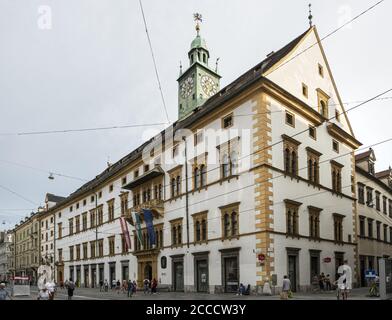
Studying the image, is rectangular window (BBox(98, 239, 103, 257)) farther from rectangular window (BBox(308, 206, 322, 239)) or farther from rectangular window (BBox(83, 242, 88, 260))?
rectangular window (BBox(308, 206, 322, 239))

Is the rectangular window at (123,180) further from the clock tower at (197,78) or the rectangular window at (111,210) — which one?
the clock tower at (197,78)

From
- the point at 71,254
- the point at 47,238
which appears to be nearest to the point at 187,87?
the point at 71,254

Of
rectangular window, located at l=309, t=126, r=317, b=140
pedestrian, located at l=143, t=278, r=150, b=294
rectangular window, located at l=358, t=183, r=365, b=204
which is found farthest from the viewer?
rectangular window, located at l=358, t=183, r=365, b=204

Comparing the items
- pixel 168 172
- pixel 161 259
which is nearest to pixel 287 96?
pixel 168 172

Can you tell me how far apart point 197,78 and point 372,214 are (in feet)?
92.7

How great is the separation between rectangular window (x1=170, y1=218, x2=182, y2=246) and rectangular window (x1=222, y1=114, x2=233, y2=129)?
9513 millimetres

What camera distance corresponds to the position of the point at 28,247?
334ft

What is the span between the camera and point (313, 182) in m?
35.3

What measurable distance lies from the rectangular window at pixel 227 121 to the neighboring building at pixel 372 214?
1843 centimetres

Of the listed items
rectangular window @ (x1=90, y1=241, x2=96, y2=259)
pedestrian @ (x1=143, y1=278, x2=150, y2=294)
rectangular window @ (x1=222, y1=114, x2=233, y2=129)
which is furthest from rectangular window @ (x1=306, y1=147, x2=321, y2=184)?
rectangular window @ (x1=90, y1=241, x2=96, y2=259)

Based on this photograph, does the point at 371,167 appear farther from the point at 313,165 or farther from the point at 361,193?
the point at 313,165

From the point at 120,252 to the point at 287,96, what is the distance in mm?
27140

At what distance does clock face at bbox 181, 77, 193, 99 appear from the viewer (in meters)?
63.5
